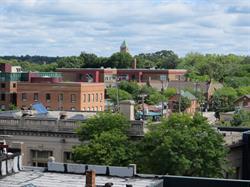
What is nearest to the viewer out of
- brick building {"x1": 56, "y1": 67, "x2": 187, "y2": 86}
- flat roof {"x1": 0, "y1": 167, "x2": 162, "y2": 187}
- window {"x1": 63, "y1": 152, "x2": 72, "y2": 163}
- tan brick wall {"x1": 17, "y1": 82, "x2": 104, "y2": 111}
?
flat roof {"x1": 0, "y1": 167, "x2": 162, "y2": 187}

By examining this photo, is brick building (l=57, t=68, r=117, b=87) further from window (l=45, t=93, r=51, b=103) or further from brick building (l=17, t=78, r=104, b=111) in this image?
window (l=45, t=93, r=51, b=103)

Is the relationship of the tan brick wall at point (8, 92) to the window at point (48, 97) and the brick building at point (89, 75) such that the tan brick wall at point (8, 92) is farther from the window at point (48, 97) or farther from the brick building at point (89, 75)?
the brick building at point (89, 75)

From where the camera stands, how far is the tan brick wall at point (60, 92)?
123 m

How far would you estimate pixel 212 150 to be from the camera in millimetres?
42781

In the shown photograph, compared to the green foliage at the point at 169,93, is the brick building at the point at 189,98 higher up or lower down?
lower down

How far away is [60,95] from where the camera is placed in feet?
407

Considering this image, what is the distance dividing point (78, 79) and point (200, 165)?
145 m

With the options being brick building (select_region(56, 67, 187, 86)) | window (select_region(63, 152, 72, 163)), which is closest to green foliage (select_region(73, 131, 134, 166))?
window (select_region(63, 152, 72, 163))

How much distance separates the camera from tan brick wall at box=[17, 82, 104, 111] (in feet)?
403

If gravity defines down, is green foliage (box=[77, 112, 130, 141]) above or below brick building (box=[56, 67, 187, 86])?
below

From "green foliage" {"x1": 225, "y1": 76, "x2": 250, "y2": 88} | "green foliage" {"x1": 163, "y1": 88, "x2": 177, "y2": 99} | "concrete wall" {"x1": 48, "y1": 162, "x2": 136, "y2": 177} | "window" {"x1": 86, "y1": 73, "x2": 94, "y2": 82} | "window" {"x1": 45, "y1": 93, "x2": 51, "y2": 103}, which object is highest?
"window" {"x1": 86, "y1": 73, "x2": 94, "y2": 82}

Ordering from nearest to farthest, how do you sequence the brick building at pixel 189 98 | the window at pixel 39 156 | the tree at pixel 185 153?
the tree at pixel 185 153 → the window at pixel 39 156 → the brick building at pixel 189 98

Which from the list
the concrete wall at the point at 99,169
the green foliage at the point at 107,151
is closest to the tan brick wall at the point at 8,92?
the green foliage at the point at 107,151

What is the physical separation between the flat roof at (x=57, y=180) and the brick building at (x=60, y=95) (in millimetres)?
89623
